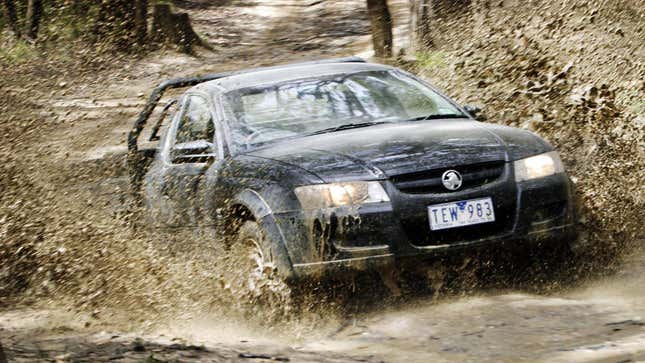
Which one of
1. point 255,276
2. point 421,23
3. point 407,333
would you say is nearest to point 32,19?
point 421,23

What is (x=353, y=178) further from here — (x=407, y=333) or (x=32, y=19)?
(x=32, y=19)

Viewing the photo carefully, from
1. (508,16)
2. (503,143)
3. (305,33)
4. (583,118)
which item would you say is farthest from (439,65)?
(305,33)

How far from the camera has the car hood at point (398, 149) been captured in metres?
6.23

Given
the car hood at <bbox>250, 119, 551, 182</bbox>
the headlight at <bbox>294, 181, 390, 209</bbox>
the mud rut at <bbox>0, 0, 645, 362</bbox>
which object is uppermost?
the car hood at <bbox>250, 119, 551, 182</bbox>

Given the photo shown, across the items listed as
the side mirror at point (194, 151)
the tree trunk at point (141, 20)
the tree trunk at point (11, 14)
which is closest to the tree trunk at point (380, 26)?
the tree trunk at point (141, 20)

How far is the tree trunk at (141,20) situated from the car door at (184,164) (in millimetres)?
19281

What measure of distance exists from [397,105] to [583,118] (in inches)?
126

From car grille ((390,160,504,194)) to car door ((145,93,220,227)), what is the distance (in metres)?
1.51

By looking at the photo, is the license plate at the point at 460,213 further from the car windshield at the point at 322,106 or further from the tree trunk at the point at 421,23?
the tree trunk at the point at 421,23

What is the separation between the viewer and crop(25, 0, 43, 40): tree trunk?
26203 mm

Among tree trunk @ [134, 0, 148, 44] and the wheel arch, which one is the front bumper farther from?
tree trunk @ [134, 0, 148, 44]

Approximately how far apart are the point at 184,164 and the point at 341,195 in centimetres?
184

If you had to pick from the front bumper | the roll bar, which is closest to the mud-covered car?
the front bumper

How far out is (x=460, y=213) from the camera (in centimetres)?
617
